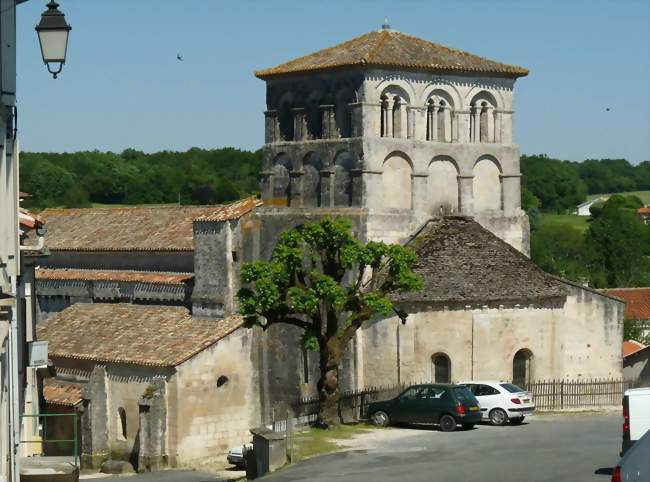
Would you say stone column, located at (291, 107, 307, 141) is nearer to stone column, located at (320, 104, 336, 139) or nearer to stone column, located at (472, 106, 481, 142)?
stone column, located at (320, 104, 336, 139)

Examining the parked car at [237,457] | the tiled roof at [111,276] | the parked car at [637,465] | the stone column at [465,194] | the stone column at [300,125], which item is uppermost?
the stone column at [300,125]

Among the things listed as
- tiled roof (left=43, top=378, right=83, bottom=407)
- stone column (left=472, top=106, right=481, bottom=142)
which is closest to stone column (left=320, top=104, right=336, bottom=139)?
stone column (left=472, top=106, right=481, bottom=142)

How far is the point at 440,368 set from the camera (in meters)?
46.7

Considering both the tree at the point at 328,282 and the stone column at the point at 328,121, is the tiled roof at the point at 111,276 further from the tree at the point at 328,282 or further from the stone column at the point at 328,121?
the tree at the point at 328,282

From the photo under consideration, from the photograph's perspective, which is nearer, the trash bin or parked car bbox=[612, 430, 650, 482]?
parked car bbox=[612, 430, 650, 482]

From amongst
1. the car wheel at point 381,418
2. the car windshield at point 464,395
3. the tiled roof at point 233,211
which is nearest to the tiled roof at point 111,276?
the tiled roof at point 233,211

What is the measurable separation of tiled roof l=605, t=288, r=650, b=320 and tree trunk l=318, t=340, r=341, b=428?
47232 mm

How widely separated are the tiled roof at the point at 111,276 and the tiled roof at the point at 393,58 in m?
8.38

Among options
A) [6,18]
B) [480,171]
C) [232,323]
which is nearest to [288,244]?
[232,323]

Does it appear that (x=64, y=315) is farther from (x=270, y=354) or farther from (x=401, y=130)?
(x=401, y=130)

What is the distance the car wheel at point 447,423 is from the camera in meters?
39.3

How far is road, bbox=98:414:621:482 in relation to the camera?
31.1m

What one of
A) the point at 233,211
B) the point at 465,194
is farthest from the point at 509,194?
the point at 233,211

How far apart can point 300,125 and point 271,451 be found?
1916 cm
